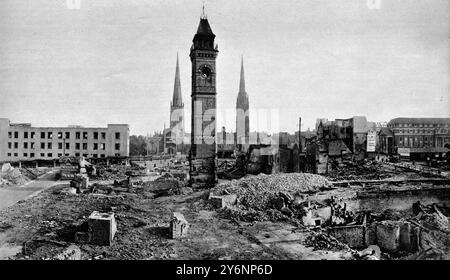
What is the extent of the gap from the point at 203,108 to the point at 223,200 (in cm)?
1401

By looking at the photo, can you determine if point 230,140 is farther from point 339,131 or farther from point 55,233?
point 55,233

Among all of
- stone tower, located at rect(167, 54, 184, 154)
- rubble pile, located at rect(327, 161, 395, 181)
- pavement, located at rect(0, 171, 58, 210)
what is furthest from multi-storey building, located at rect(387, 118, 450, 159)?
pavement, located at rect(0, 171, 58, 210)

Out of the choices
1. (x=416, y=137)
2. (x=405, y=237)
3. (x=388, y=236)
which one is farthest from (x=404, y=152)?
(x=388, y=236)

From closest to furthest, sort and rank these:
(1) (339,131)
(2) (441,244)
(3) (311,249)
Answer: (3) (311,249) → (2) (441,244) → (1) (339,131)

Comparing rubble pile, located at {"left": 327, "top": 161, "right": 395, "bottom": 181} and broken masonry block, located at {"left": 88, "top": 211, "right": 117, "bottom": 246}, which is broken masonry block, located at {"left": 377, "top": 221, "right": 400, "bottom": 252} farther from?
rubble pile, located at {"left": 327, "top": 161, "right": 395, "bottom": 181}

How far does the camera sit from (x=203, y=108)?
29.8 meters

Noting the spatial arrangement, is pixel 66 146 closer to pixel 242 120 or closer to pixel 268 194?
pixel 242 120

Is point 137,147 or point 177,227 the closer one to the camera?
point 177,227

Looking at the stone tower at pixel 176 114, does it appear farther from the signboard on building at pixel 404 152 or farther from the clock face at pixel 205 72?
the signboard on building at pixel 404 152

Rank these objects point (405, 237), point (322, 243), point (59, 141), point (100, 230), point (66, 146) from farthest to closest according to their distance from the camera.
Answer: point (66, 146), point (59, 141), point (405, 237), point (322, 243), point (100, 230)
